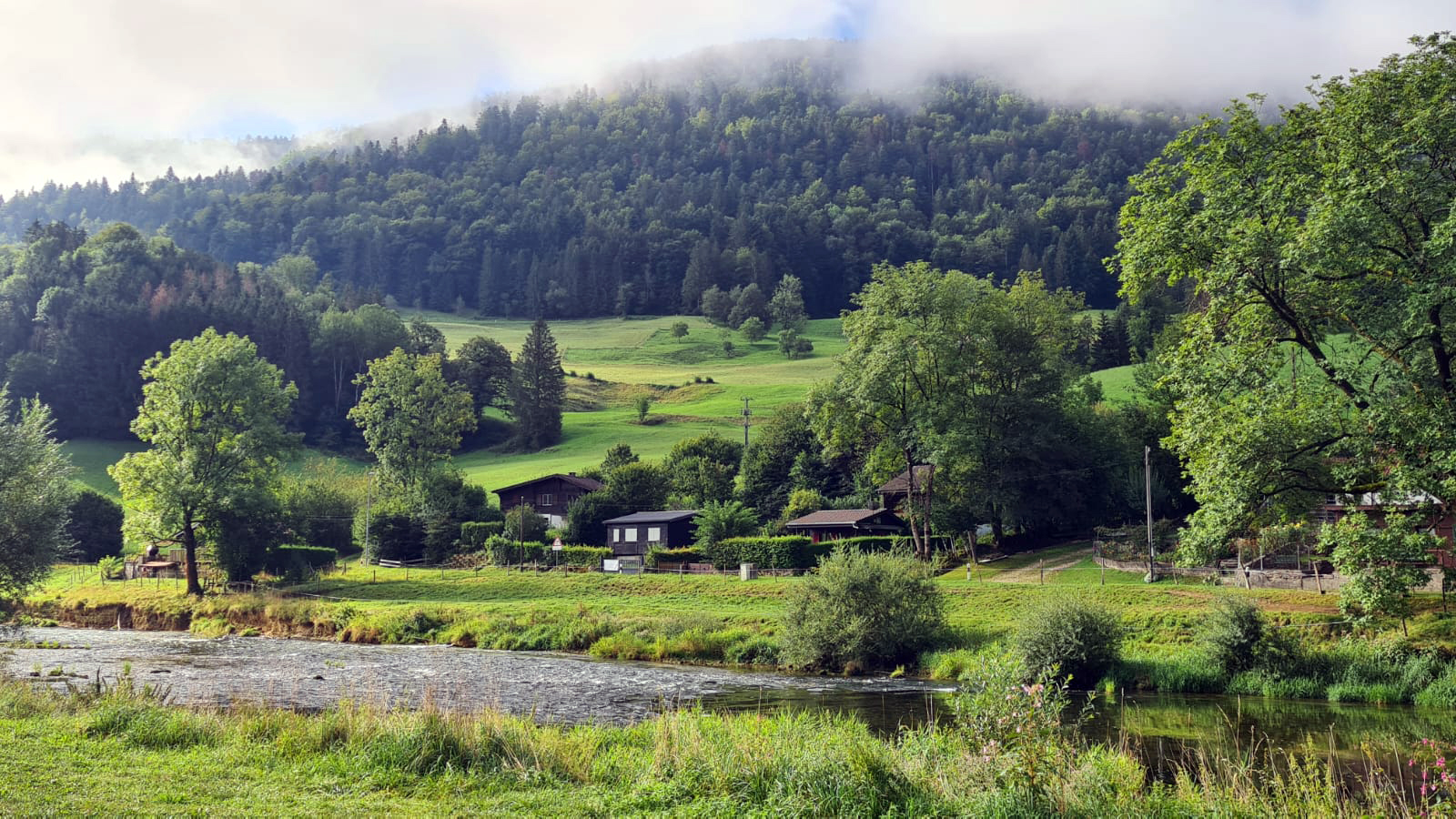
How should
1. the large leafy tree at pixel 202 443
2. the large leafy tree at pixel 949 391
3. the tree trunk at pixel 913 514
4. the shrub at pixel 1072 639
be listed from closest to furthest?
the shrub at pixel 1072 639
the large leafy tree at pixel 949 391
the large leafy tree at pixel 202 443
the tree trunk at pixel 913 514

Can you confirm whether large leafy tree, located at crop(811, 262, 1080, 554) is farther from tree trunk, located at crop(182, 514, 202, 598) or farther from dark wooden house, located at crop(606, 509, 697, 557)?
tree trunk, located at crop(182, 514, 202, 598)

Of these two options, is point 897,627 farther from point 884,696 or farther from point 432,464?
point 432,464

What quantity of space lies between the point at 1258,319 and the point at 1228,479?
15.0ft

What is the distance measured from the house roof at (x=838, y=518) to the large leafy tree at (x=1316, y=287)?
130 feet

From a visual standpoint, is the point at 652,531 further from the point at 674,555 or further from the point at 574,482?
the point at 574,482

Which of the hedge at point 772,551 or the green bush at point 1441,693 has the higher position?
the hedge at point 772,551

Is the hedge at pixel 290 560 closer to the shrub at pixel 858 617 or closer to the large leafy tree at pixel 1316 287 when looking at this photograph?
the shrub at pixel 858 617

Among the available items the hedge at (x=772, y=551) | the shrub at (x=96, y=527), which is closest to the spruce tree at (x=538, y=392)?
the shrub at (x=96, y=527)

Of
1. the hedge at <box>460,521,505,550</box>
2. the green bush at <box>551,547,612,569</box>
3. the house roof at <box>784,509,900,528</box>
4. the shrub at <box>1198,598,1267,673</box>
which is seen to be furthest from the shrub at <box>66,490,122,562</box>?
the shrub at <box>1198,598,1267,673</box>

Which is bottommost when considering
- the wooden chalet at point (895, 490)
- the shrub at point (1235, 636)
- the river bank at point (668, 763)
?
the shrub at point (1235, 636)

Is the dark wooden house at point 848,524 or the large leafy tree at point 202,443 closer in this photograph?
the large leafy tree at point 202,443

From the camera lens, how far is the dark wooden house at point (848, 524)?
70.2 metres

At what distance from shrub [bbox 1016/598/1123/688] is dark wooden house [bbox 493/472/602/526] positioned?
5696 centimetres

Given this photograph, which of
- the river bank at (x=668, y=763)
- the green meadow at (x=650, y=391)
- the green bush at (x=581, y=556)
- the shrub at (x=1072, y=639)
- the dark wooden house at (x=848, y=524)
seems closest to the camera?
the river bank at (x=668, y=763)
